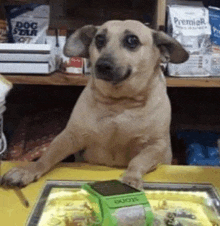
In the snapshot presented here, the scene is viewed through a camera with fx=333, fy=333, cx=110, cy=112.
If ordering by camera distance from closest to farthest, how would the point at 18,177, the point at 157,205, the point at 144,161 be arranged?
the point at 157,205 < the point at 18,177 < the point at 144,161

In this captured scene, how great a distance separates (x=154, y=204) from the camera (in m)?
0.74

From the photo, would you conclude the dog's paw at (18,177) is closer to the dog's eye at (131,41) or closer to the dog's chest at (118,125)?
the dog's chest at (118,125)

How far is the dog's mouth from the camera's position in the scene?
0.96 m

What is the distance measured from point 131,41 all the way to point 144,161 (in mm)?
372

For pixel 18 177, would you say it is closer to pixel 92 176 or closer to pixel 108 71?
pixel 92 176

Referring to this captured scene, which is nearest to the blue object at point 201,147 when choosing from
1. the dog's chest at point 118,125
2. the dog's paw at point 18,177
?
the dog's chest at point 118,125

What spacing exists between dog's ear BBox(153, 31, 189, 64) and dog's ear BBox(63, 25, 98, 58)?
0.69ft

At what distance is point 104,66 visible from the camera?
958mm

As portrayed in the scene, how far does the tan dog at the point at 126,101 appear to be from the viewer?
3.40 ft

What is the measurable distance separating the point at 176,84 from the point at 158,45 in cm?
33

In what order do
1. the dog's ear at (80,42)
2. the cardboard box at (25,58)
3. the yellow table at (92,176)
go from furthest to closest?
1. the cardboard box at (25,58)
2. the dog's ear at (80,42)
3. the yellow table at (92,176)

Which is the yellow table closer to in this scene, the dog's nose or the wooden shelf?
the dog's nose

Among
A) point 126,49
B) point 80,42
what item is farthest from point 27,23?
point 126,49

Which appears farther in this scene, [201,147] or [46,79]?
[201,147]
